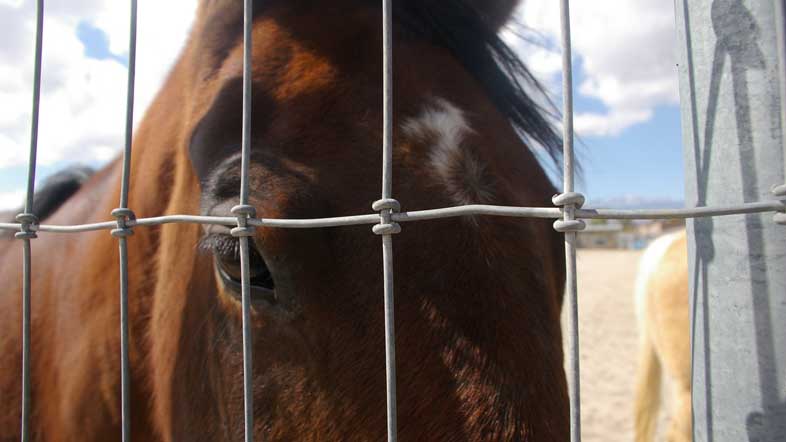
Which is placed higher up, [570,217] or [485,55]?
[485,55]

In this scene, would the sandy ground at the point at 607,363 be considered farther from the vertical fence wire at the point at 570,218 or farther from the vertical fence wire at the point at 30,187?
the vertical fence wire at the point at 30,187

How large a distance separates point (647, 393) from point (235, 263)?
435 cm

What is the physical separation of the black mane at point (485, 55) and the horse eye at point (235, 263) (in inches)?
25.6

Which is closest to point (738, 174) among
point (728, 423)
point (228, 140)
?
point (728, 423)

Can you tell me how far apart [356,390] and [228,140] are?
606 mm

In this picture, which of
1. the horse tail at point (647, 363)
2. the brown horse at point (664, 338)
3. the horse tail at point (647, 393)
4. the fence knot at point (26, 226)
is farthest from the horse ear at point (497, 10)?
the horse tail at point (647, 393)

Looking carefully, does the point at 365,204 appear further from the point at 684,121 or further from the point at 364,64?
the point at 684,121

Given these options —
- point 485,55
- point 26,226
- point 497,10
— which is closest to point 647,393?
point 497,10

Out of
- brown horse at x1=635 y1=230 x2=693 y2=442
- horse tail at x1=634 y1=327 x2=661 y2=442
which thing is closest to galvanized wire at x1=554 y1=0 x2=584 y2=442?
brown horse at x1=635 y1=230 x2=693 y2=442

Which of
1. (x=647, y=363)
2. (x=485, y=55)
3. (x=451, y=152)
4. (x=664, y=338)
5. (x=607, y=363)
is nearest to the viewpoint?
(x=451, y=152)

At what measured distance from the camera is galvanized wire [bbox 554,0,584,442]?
2.20 ft

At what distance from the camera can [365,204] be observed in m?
1.03

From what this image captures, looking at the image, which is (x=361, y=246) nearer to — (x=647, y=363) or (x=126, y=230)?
(x=126, y=230)

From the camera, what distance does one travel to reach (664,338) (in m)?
4.36
